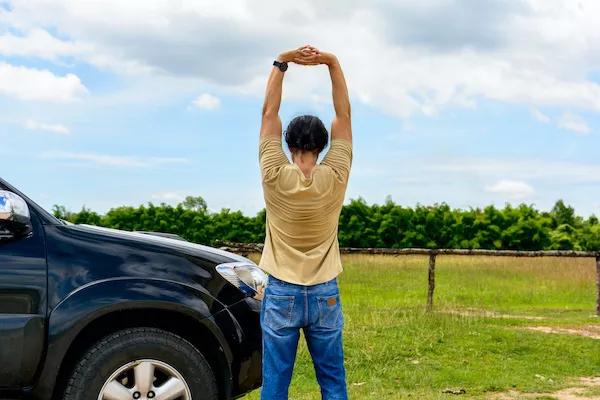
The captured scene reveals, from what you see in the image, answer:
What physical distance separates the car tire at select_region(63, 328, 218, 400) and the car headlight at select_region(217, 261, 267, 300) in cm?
44

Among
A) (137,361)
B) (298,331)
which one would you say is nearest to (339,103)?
(298,331)

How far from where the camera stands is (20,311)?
4.33m

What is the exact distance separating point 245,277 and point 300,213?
3.32 feet

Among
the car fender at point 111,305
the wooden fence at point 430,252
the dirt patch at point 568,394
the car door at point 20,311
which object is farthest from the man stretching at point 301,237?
the wooden fence at point 430,252

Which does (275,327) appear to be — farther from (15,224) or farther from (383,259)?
(383,259)

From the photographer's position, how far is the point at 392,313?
13.0 meters

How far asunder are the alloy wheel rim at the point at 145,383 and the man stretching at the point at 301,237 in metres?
0.55

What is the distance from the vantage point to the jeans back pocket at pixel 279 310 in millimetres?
3932

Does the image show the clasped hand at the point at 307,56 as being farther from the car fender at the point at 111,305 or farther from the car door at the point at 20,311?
the car door at the point at 20,311

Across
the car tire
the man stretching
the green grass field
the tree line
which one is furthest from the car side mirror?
the tree line

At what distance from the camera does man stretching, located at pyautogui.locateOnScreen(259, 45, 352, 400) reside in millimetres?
3932

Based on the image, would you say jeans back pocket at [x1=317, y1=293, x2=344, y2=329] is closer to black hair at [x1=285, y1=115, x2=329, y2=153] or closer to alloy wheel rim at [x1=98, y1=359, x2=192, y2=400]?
black hair at [x1=285, y1=115, x2=329, y2=153]

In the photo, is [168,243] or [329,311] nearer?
[329,311]

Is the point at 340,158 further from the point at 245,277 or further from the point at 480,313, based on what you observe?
the point at 480,313
